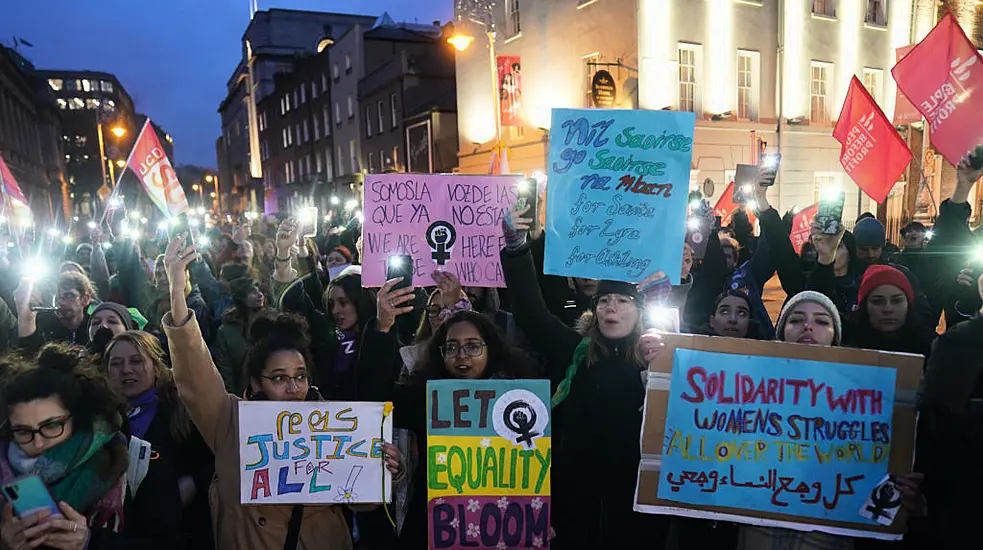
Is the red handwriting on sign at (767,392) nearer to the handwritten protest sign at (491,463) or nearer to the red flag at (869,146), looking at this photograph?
the handwritten protest sign at (491,463)

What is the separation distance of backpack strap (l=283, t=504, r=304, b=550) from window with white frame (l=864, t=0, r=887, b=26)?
2255 centimetres

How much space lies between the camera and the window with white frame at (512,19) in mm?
20016

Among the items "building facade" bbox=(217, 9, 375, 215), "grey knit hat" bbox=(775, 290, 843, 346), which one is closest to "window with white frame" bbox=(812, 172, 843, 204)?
"grey knit hat" bbox=(775, 290, 843, 346)

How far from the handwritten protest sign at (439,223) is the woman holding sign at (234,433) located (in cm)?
124

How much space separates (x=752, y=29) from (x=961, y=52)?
12362 millimetres

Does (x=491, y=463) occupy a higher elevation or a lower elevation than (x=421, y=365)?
lower

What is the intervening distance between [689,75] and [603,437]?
15.7m

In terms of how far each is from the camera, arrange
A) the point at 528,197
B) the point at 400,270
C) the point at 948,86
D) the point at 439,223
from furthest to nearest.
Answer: the point at 948,86 → the point at 439,223 → the point at 528,197 → the point at 400,270

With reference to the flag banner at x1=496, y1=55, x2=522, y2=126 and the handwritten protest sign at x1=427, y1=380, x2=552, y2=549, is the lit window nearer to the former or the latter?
the flag banner at x1=496, y1=55, x2=522, y2=126

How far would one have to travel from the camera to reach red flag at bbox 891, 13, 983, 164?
576 cm

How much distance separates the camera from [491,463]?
273 centimetres

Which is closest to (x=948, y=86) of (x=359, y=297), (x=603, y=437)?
(x=603, y=437)

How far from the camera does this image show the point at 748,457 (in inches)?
102

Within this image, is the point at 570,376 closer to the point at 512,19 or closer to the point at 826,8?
the point at 512,19
